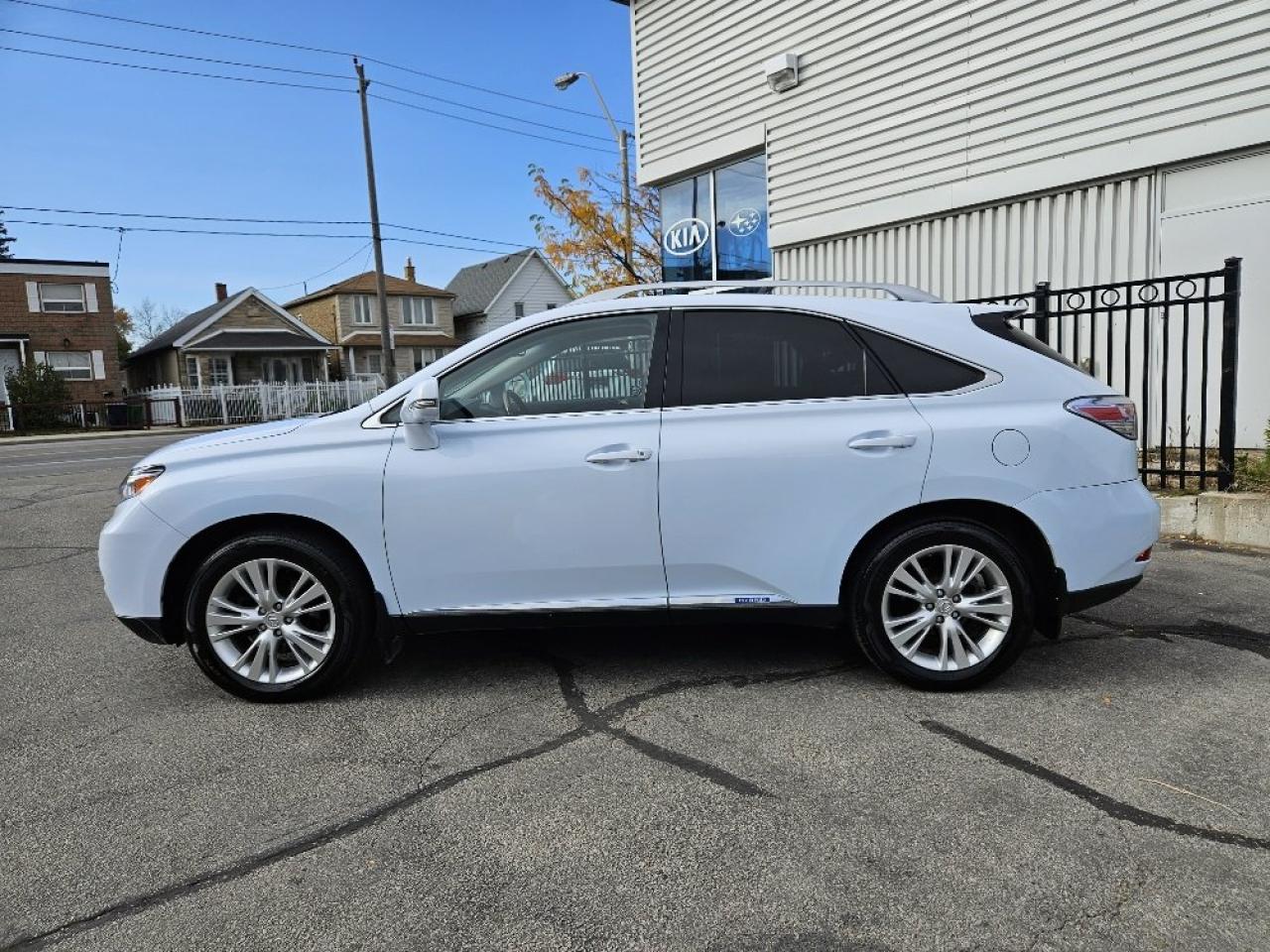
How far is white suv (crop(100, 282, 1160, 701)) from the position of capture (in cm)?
359

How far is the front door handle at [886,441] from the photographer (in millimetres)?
3582

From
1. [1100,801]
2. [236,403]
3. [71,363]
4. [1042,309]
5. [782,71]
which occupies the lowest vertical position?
[1100,801]

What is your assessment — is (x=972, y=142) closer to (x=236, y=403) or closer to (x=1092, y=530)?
(x=1092, y=530)

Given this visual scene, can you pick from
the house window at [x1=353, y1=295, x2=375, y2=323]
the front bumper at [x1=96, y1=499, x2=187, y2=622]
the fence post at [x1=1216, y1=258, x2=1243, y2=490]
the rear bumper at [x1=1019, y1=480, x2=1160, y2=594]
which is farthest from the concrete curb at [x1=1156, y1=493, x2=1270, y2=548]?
the house window at [x1=353, y1=295, x2=375, y2=323]

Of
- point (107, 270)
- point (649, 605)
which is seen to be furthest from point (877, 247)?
point (107, 270)

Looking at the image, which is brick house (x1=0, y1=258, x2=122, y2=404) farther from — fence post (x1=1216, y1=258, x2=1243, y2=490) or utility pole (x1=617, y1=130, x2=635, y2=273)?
fence post (x1=1216, y1=258, x2=1243, y2=490)

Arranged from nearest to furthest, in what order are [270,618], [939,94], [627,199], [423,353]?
[270,618]
[939,94]
[627,199]
[423,353]

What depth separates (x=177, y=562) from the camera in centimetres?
373

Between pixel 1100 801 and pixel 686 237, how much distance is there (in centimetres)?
1156

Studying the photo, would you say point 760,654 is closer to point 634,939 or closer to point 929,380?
point 929,380

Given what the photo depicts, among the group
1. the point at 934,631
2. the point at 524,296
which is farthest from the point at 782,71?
the point at 524,296

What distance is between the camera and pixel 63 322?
1409 inches

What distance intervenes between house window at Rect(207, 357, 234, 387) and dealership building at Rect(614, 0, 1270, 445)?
35752mm

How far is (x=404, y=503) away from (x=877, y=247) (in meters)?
8.26
